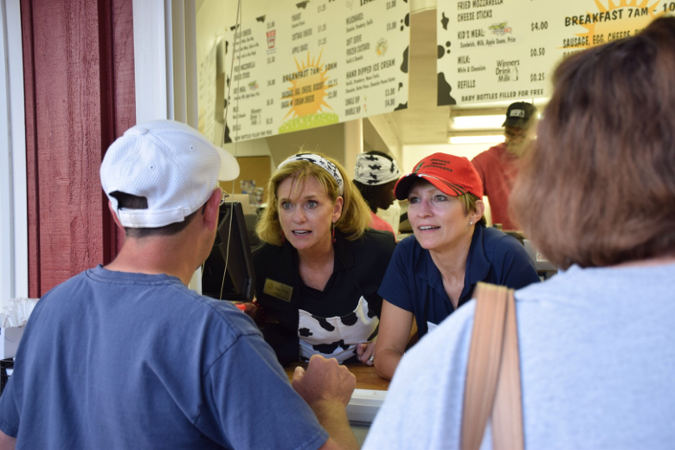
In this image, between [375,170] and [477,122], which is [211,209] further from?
[477,122]

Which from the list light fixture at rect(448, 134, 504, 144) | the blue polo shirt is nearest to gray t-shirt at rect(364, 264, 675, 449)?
the blue polo shirt

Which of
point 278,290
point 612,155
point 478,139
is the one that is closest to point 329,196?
point 278,290

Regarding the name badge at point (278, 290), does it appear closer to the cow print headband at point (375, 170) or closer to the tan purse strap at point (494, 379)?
the cow print headband at point (375, 170)

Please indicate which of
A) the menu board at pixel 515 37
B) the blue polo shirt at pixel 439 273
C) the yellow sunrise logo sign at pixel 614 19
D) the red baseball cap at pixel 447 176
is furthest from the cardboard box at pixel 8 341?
the yellow sunrise logo sign at pixel 614 19

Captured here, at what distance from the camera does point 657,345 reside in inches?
22.8

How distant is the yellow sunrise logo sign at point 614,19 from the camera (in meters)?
2.39

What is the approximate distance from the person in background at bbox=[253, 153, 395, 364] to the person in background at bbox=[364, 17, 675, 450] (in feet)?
5.12

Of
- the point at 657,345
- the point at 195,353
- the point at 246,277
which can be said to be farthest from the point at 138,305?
the point at 246,277

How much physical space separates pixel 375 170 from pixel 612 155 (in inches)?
108

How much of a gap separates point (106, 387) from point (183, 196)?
1.24 ft

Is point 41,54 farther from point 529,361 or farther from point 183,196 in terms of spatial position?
point 529,361

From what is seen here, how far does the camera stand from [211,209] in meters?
1.17

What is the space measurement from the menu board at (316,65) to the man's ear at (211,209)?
1471 millimetres

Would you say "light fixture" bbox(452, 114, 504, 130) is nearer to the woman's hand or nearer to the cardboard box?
the woman's hand
